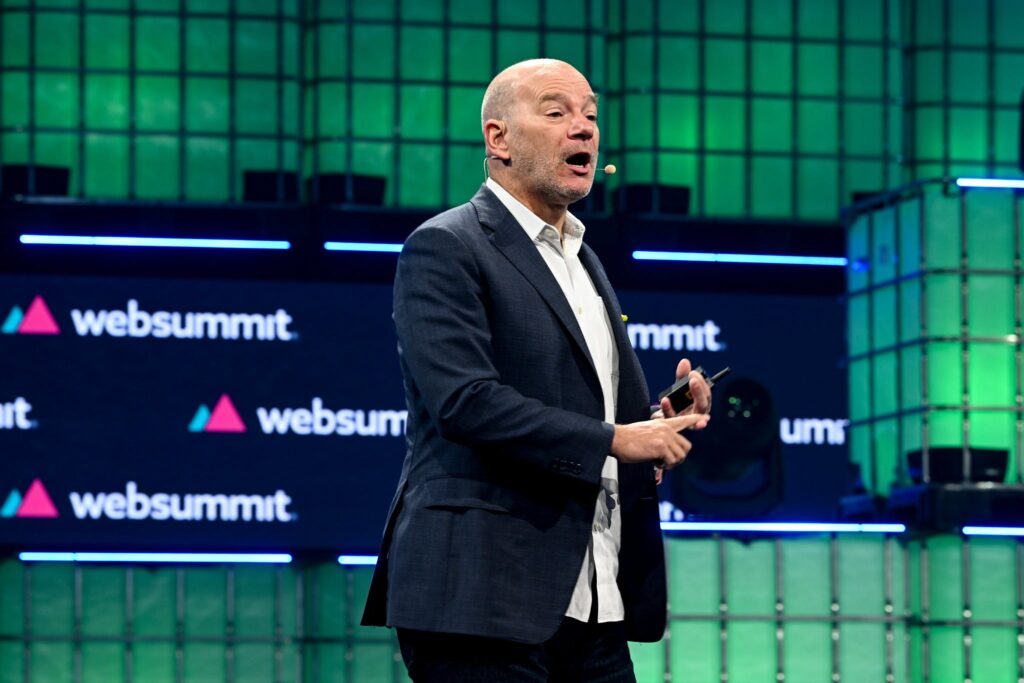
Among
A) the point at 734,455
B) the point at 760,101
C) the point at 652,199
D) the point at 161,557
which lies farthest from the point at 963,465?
the point at 161,557

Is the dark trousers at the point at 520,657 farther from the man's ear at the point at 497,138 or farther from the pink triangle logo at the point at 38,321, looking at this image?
the pink triangle logo at the point at 38,321

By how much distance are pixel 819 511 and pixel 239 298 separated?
2.08m

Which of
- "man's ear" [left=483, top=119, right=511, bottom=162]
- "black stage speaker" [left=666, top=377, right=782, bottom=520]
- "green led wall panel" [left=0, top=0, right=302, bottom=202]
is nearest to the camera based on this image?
"man's ear" [left=483, top=119, right=511, bottom=162]

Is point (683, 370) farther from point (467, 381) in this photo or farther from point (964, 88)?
point (964, 88)

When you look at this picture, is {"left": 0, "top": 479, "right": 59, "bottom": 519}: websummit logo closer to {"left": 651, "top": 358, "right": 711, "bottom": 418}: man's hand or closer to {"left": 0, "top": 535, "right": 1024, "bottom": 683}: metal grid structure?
{"left": 0, "top": 535, "right": 1024, "bottom": 683}: metal grid structure

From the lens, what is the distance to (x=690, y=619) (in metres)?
6.52

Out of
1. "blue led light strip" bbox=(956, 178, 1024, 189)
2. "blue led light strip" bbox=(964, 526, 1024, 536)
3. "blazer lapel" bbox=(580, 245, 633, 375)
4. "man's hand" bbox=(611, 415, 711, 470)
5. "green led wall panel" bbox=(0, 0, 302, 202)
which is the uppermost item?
"green led wall panel" bbox=(0, 0, 302, 202)

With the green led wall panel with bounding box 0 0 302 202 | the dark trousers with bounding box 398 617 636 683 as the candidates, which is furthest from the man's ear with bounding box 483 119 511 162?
the green led wall panel with bounding box 0 0 302 202

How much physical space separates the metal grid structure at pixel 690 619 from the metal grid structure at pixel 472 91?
1399mm

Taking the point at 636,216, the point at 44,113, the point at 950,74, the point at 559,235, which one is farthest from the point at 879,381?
the point at 559,235

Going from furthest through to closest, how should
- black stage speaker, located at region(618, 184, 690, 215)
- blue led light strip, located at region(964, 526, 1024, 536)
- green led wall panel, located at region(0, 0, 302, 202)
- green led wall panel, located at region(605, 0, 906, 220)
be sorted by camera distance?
green led wall panel, located at region(605, 0, 906, 220), black stage speaker, located at region(618, 184, 690, 215), green led wall panel, located at region(0, 0, 302, 202), blue led light strip, located at region(964, 526, 1024, 536)

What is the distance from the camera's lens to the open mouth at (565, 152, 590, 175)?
9.09ft

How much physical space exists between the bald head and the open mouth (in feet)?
0.34

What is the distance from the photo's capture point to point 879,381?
22.2 feet
